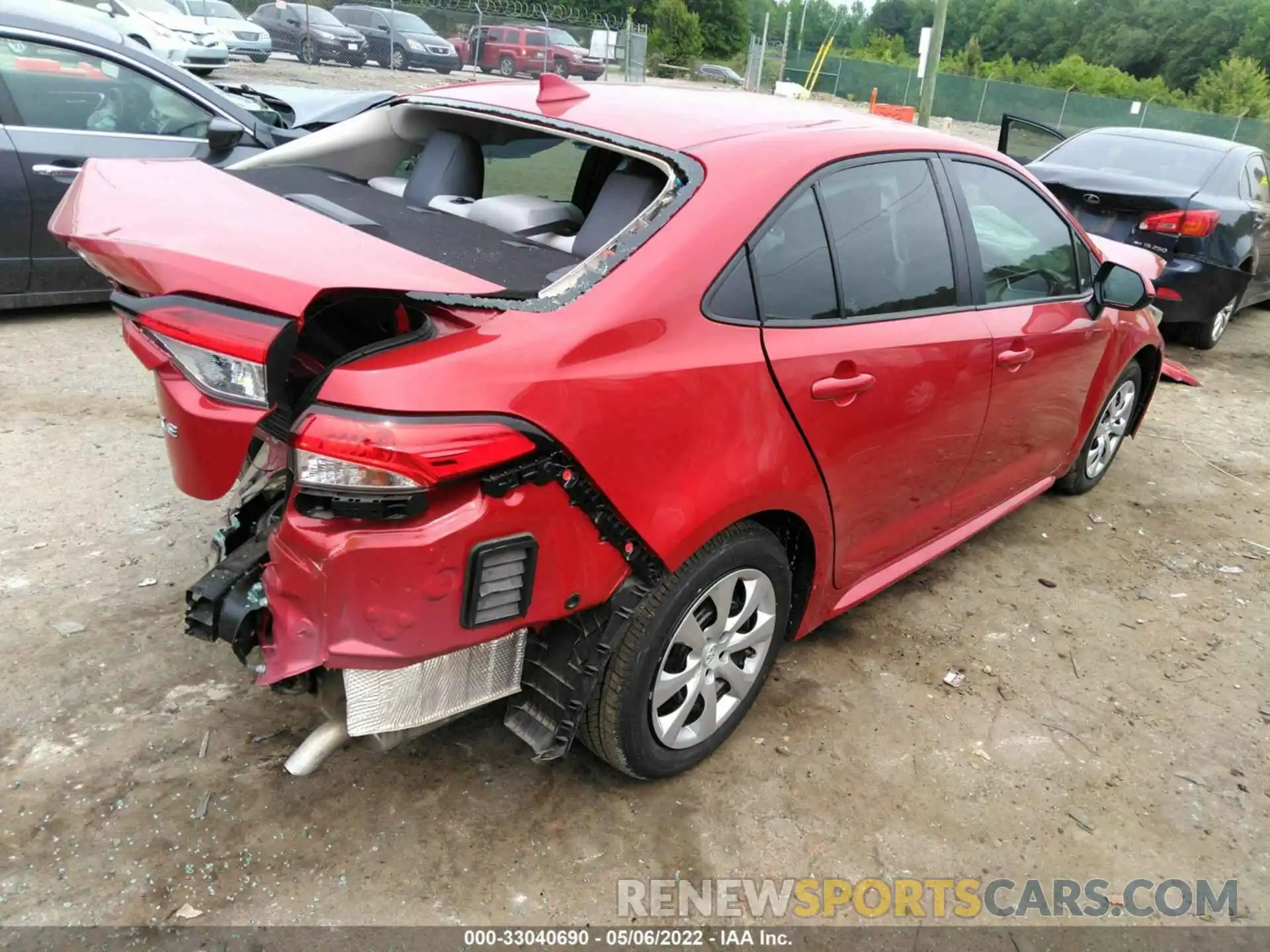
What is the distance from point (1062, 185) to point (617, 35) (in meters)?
23.7

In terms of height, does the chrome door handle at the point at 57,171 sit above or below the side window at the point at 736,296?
below

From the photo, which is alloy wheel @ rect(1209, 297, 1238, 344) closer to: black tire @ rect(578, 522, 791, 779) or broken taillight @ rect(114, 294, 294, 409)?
black tire @ rect(578, 522, 791, 779)

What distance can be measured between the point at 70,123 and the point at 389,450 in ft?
16.5

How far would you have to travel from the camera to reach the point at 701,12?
184 ft

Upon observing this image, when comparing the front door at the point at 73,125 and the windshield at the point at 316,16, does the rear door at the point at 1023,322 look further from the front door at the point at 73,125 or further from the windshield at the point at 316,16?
the windshield at the point at 316,16

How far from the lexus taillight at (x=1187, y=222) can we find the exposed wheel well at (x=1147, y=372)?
2637 mm

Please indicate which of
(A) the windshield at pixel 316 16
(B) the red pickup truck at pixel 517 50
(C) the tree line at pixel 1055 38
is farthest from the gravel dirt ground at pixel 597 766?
(C) the tree line at pixel 1055 38

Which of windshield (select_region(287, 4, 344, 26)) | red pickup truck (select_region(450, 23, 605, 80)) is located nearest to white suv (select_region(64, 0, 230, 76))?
windshield (select_region(287, 4, 344, 26))

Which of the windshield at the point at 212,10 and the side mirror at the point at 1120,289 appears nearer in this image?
the side mirror at the point at 1120,289

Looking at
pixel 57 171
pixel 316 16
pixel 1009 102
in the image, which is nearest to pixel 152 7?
pixel 316 16

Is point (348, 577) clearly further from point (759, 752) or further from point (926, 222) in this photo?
point (926, 222)

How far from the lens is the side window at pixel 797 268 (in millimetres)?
2379

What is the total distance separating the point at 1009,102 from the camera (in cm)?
3909

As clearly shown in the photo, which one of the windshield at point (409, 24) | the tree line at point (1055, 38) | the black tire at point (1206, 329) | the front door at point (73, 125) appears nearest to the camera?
the front door at point (73, 125)
